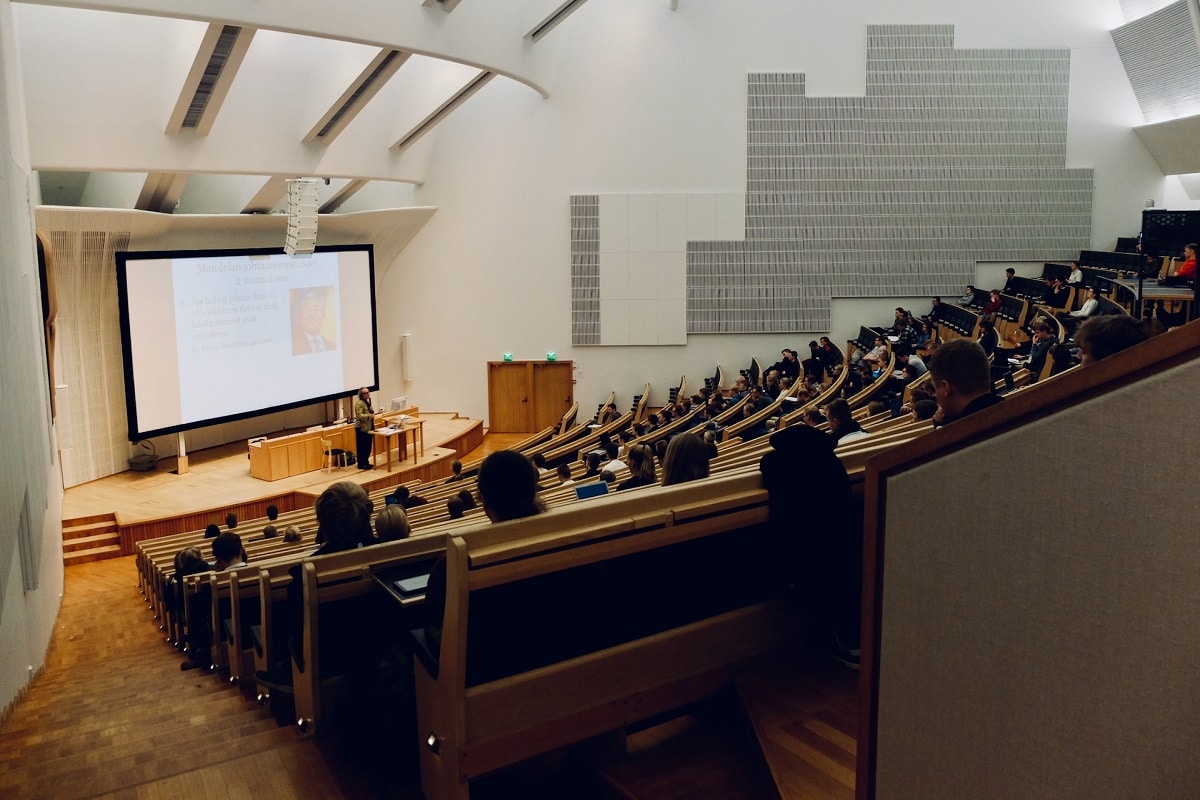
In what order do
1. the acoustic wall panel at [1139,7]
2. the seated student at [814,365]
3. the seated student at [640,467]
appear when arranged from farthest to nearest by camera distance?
the acoustic wall panel at [1139,7] → the seated student at [814,365] → the seated student at [640,467]

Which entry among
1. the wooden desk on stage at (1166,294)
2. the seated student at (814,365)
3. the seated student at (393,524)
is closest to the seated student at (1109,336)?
the seated student at (393,524)

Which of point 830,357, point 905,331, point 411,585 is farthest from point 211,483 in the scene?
point 411,585

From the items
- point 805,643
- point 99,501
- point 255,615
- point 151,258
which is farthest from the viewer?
point 151,258

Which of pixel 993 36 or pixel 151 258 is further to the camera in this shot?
pixel 993 36

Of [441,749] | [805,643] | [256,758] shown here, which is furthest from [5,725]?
[805,643]

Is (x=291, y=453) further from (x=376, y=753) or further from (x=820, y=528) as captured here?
(x=820, y=528)

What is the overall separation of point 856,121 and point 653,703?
13413 mm

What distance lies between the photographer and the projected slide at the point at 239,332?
11.5 meters

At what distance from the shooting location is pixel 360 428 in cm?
1218

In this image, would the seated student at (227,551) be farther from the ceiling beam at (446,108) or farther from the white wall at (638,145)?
the white wall at (638,145)

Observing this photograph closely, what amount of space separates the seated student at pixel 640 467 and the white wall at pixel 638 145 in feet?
32.6

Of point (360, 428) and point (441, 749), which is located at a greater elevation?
point (441, 749)

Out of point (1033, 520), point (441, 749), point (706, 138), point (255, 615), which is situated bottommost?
point (255, 615)

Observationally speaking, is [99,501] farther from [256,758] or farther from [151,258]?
[256,758]
